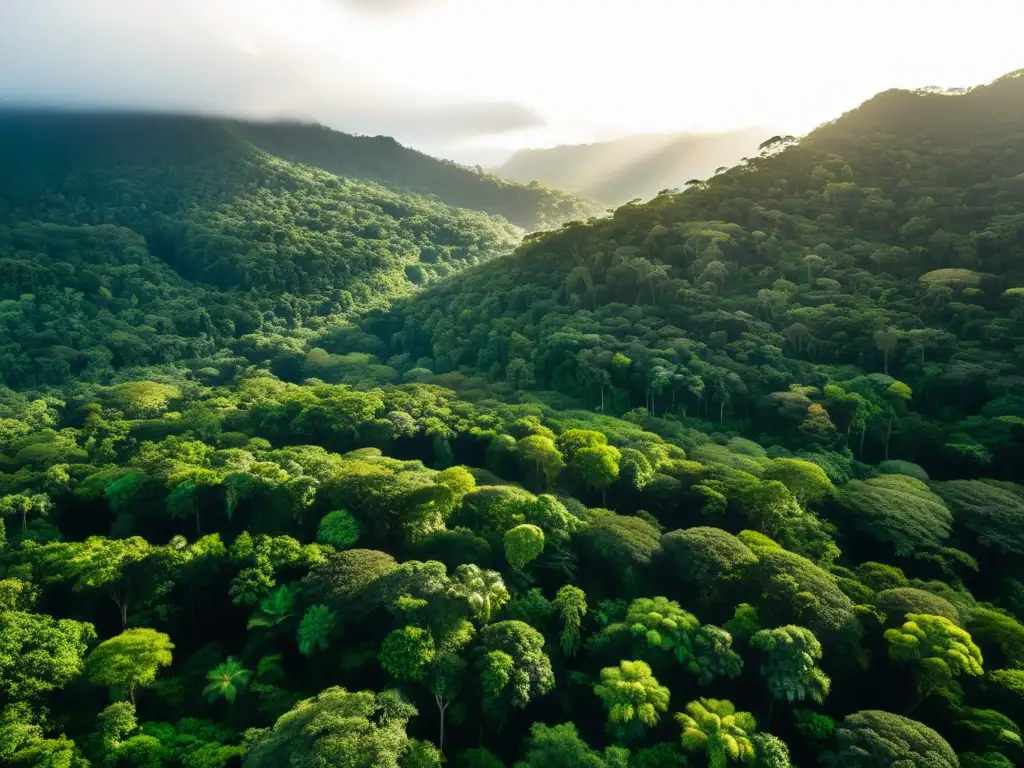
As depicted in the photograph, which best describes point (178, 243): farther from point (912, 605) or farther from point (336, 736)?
point (912, 605)

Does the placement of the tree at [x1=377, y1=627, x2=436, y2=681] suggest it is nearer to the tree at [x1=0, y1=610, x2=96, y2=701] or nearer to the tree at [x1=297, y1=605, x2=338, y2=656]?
the tree at [x1=297, y1=605, x2=338, y2=656]

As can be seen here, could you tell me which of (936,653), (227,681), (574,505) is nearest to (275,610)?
(227,681)

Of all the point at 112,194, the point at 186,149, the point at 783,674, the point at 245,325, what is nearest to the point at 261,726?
the point at 783,674

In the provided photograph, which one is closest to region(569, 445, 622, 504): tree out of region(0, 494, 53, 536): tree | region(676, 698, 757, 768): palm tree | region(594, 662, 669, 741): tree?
region(594, 662, 669, 741): tree

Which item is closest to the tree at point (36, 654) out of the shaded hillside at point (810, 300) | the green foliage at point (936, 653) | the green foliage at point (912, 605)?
the green foliage at point (936, 653)

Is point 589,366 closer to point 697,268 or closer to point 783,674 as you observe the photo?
point 697,268

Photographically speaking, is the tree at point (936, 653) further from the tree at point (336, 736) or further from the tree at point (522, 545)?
the tree at point (336, 736)
